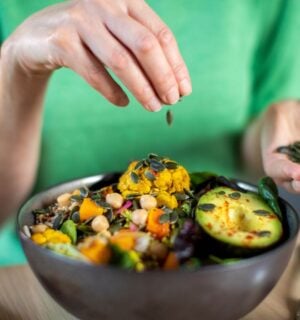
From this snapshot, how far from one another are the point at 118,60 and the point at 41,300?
34cm

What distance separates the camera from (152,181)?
30.0 inches

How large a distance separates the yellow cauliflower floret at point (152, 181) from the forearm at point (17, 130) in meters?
0.32

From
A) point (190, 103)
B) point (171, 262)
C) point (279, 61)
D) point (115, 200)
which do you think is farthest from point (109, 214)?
point (279, 61)

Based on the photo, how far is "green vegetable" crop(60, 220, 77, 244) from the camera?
68 cm

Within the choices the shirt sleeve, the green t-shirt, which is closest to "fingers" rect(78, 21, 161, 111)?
the green t-shirt

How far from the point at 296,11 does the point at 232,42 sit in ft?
0.55

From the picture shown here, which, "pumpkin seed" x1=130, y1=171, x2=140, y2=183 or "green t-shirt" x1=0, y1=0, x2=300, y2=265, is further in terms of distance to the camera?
"green t-shirt" x1=0, y1=0, x2=300, y2=265

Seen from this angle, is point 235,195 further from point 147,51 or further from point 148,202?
point 147,51

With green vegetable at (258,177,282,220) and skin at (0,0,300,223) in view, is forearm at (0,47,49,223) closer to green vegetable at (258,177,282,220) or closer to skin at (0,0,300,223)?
skin at (0,0,300,223)


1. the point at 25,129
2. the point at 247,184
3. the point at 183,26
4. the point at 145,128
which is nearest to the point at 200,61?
the point at 183,26

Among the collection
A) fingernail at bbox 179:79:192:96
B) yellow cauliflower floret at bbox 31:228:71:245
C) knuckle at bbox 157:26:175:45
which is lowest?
yellow cauliflower floret at bbox 31:228:71:245

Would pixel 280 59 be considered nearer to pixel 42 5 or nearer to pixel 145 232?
pixel 42 5

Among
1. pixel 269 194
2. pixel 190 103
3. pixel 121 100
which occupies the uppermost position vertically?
pixel 121 100

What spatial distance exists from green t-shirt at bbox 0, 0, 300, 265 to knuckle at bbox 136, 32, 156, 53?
0.54 m
